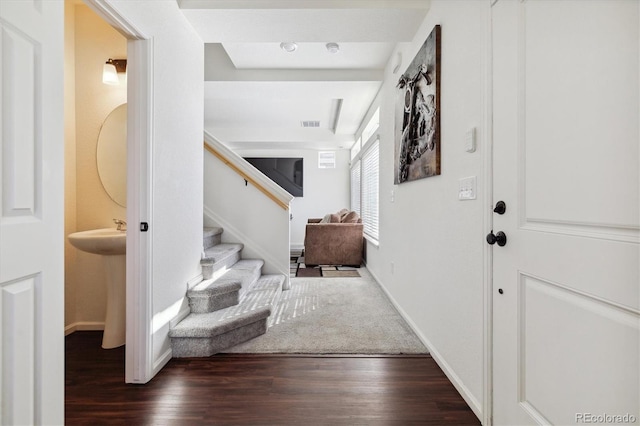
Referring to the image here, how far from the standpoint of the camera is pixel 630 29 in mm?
783

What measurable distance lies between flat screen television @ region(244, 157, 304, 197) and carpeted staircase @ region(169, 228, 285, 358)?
177 inches

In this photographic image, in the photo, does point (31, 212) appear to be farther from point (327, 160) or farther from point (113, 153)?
point (327, 160)

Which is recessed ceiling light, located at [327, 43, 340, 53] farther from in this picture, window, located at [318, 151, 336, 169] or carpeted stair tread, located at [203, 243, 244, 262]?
window, located at [318, 151, 336, 169]

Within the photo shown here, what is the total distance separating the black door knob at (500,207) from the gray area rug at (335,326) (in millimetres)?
1267

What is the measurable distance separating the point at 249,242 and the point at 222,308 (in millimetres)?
1261

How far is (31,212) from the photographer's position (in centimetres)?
92

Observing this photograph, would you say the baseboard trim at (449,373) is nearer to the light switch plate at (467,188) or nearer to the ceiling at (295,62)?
the light switch plate at (467,188)

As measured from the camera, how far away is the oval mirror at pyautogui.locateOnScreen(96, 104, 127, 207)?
2344 mm

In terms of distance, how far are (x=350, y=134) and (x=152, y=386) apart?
18.3 ft

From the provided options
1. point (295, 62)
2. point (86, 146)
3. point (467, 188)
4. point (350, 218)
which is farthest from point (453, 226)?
point (350, 218)

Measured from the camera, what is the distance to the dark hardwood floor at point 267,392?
145 centimetres

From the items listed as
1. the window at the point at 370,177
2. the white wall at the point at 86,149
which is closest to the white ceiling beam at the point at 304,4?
the white wall at the point at 86,149

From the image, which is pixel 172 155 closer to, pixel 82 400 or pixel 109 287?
pixel 109 287

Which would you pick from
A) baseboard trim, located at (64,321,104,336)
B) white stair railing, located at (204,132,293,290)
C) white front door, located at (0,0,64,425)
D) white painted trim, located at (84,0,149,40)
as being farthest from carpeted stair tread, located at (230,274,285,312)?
white painted trim, located at (84,0,149,40)
